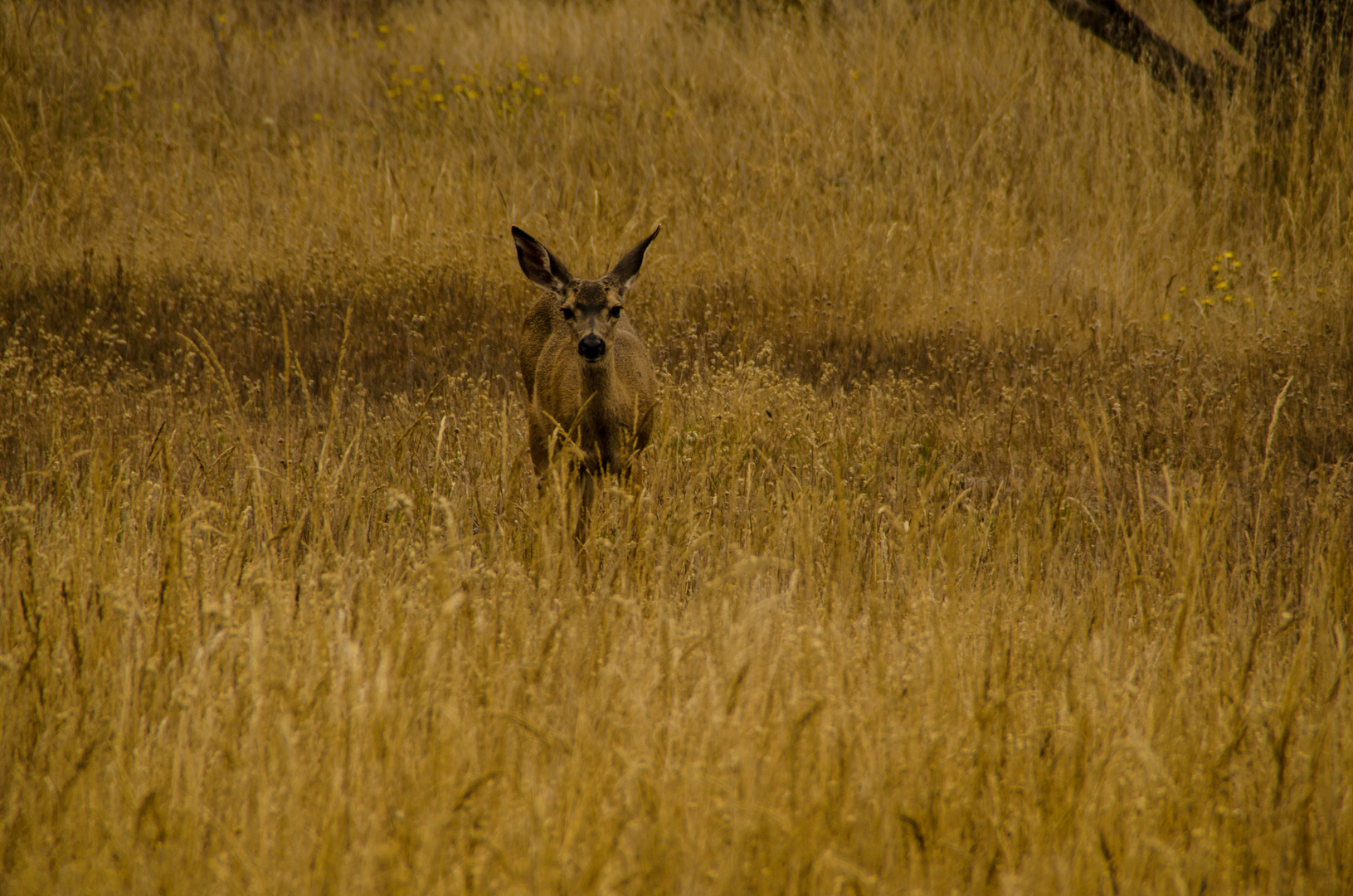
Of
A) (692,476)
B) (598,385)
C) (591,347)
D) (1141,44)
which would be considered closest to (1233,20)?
(1141,44)

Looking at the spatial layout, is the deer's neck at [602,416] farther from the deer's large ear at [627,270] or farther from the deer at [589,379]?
the deer's large ear at [627,270]

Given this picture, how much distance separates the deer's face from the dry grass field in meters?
0.61

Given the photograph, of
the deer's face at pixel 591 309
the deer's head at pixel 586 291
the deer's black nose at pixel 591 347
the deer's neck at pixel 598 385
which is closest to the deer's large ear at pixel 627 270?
the deer's head at pixel 586 291

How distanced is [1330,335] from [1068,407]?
85.8 inches

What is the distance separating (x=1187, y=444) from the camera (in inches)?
206

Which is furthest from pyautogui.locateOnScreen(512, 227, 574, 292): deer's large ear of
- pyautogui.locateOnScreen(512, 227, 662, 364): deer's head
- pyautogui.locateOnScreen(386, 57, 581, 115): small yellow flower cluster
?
pyautogui.locateOnScreen(386, 57, 581, 115): small yellow flower cluster

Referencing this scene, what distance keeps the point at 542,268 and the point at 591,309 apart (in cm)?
42

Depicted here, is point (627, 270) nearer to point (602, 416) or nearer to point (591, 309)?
point (591, 309)

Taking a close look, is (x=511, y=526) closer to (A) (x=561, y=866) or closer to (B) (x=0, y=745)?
(B) (x=0, y=745)

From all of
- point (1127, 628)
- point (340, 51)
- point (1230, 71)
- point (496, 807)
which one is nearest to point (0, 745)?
point (496, 807)

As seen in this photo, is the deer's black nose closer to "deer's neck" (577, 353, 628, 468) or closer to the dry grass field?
"deer's neck" (577, 353, 628, 468)

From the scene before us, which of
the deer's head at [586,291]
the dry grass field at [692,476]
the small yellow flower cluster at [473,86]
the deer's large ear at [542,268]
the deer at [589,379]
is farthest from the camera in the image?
the small yellow flower cluster at [473,86]

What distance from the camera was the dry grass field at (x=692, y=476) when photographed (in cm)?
228

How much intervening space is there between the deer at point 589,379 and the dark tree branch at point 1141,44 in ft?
21.9
